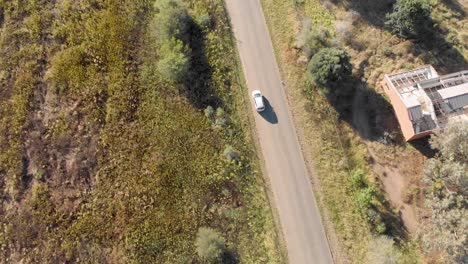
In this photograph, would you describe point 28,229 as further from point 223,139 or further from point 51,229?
point 223,139

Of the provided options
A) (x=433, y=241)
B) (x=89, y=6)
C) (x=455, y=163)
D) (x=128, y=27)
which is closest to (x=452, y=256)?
(x=433, y=241)

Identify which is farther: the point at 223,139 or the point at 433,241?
the point at 223,139

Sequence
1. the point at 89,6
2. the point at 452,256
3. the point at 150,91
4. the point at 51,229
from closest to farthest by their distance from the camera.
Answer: the point at 452,256 → the point at 51,229 → the point at 150,91 → the point at 89,6

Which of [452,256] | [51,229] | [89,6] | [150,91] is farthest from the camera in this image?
[89,6]

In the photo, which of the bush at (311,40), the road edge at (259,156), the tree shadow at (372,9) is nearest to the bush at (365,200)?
the road edge at (259,156)

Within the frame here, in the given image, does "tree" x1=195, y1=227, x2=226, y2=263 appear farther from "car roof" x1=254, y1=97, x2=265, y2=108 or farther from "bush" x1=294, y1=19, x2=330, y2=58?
"bush" x1=294, y1=19, x2=330, y2=58

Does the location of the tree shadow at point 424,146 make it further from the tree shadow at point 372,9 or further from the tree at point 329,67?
the tree shadow at point 372,9

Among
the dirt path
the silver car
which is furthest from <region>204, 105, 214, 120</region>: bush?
the dirt path
